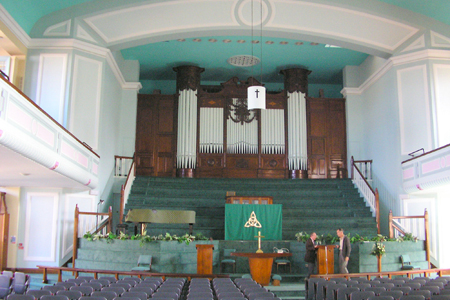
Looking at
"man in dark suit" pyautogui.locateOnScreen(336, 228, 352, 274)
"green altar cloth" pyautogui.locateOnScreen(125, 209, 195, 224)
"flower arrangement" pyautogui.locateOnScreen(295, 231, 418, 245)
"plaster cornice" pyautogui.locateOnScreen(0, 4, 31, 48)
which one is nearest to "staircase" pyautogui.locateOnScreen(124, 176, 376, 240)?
"flower arrangement" pyautogui.locateOnScreen(295, 231, 418, 245)

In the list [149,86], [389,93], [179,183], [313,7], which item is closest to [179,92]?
[149,86]

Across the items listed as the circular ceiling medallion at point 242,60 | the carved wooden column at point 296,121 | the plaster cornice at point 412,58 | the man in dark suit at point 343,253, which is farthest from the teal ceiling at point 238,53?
the man in dark suit at point 343,253

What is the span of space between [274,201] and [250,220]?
8.97 ft

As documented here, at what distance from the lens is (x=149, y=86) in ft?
63.7

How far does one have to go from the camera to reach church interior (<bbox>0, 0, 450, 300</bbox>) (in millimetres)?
10969

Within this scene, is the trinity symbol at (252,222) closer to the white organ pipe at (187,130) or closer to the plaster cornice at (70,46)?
the white organ pipe at (187,130)

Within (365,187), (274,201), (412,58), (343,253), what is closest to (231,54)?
(274,201)

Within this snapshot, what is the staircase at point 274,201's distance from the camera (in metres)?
13.4

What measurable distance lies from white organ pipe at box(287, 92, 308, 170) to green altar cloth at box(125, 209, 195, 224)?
270 inches

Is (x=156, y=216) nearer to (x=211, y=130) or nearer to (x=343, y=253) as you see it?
(x=343, y=253)

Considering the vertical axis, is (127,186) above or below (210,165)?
below

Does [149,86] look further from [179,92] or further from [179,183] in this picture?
[179,183]

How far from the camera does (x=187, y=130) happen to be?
17.3 meters

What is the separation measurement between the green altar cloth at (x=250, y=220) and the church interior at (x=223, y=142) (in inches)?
1.5
